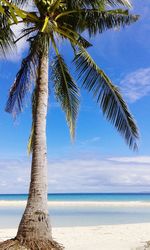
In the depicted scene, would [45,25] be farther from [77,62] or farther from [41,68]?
[77,62]

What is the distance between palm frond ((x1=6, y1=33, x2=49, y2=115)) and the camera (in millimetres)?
8891

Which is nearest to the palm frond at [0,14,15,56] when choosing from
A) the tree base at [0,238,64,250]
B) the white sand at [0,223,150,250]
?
the tree base at [0,238,64,250]

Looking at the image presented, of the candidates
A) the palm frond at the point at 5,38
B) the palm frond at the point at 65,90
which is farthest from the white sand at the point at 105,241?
the palm frond at the point at 5,38

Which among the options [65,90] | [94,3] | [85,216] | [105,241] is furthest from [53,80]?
[85,216]

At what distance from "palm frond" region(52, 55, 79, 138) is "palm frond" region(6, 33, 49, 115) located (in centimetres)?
78

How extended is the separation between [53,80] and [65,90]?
1.48 feet

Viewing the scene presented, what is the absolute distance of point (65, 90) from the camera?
1080 centimetres

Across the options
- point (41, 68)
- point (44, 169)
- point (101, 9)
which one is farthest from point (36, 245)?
point (101, 9)

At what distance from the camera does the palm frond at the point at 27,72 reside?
889cm

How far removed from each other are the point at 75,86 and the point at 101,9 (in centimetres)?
211

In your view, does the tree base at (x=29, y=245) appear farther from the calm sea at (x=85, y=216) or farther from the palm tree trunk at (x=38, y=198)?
the calm sea at (x=85, y=216)

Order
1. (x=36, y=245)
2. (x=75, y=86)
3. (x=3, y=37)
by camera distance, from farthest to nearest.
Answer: (x=75, y=86) < (x=3, y=37) < (x=36, y=245)

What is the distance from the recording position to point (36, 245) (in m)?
7.91

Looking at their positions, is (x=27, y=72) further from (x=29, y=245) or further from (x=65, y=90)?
(x=29, y=245)
